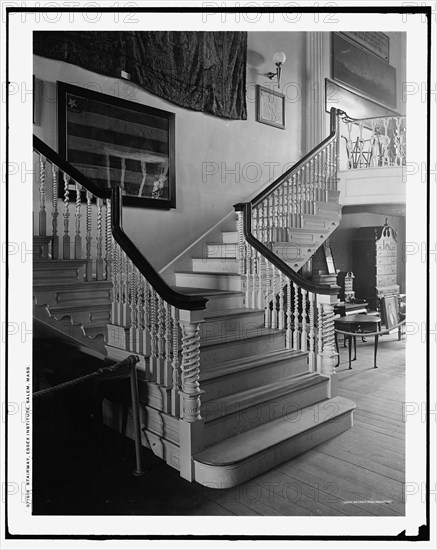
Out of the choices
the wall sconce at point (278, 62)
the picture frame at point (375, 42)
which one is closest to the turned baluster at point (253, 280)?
the wall sconce at point (278, 62)

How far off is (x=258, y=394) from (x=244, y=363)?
312mm

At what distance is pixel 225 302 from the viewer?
425cm

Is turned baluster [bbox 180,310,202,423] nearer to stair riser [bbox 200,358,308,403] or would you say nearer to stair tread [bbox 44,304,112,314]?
stair riser [bbox 200,358,308,403]

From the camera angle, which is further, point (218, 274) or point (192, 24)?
point (218, 274)

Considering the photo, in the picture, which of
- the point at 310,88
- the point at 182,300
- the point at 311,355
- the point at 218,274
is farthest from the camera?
the point at 310,88

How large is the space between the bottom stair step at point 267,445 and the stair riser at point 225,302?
4.07 ft

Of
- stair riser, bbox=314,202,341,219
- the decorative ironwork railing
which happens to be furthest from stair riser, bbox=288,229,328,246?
the decorative ironwork railing

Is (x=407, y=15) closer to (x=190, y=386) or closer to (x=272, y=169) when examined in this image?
(x=190, y=386)

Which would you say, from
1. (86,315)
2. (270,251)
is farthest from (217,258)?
(86,315)

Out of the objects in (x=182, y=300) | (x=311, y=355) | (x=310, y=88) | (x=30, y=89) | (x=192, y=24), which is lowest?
(x=311, y=355)

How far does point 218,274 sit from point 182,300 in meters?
1.90

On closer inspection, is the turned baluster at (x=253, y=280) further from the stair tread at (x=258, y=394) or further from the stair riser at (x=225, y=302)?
the stair tread at (x=258, y=394)

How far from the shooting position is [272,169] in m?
6.18

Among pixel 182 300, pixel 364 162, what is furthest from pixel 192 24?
pixel 364 162
